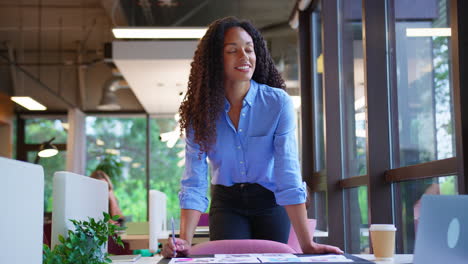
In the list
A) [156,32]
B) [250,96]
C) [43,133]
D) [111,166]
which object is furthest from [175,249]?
[43,133]

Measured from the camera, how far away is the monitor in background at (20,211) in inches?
43.1

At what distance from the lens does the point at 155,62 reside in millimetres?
9414

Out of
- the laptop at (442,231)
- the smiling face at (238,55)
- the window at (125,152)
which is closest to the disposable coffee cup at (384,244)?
the laptop at (442,231)

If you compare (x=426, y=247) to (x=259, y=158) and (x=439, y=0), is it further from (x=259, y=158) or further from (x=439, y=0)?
(x=439, y=0)

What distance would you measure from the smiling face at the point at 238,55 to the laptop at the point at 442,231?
37.8 inches

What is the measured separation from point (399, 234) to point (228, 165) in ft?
6.24

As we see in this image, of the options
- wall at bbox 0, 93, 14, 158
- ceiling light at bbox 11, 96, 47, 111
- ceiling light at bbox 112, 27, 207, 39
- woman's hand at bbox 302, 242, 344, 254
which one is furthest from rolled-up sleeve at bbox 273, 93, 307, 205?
wall at bbox 0, 93, 14, 158

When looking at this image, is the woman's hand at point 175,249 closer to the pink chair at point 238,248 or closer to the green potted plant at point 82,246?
the pink chair at point 238,248

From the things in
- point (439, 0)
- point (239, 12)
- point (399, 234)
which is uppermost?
point (239, 12)

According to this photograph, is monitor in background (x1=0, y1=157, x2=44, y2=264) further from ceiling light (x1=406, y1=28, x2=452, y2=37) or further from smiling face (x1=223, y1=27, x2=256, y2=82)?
ceiling light (x1=406, y1=28, x2=452, y2=37)

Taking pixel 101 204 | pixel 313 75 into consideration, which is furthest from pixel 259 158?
pixel 313 75

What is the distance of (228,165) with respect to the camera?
236cm

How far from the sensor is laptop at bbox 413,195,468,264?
1.45 meters

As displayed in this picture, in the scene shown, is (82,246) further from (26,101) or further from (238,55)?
(26,101)
